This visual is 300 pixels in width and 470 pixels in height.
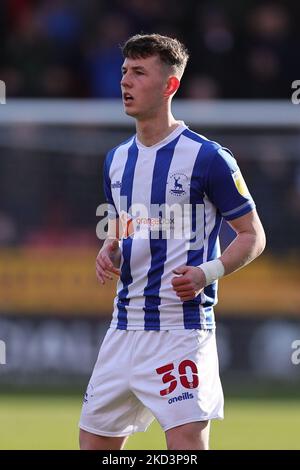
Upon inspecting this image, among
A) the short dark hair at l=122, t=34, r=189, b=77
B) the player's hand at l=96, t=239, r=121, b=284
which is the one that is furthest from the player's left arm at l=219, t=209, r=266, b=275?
the short dark hair at l=122, t=34, r=189, b=77

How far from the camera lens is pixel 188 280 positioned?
4898mm

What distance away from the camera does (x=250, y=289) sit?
11.5 meters

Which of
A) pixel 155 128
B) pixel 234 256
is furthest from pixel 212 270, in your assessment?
pixel 155 128

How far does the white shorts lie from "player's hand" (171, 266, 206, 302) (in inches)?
9.9

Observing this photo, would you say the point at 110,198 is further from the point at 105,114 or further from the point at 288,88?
the point at 288,88

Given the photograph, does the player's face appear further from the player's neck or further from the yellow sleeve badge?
the yellow sleeve badge

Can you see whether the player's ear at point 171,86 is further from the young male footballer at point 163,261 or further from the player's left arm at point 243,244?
the player's left arm at point 243,244

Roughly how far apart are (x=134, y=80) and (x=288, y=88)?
7.70m

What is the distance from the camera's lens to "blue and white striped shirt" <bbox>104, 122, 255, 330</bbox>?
5.11m

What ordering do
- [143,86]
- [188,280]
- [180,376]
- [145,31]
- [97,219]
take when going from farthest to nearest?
[145,31], [97,219], [143,86], [180,376], [188,280]

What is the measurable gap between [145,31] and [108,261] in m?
8.23

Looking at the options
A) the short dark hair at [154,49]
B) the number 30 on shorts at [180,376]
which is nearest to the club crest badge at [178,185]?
the short dark hair at [154,49]

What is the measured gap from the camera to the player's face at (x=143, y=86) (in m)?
5.21

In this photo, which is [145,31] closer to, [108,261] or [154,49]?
[154,49]
